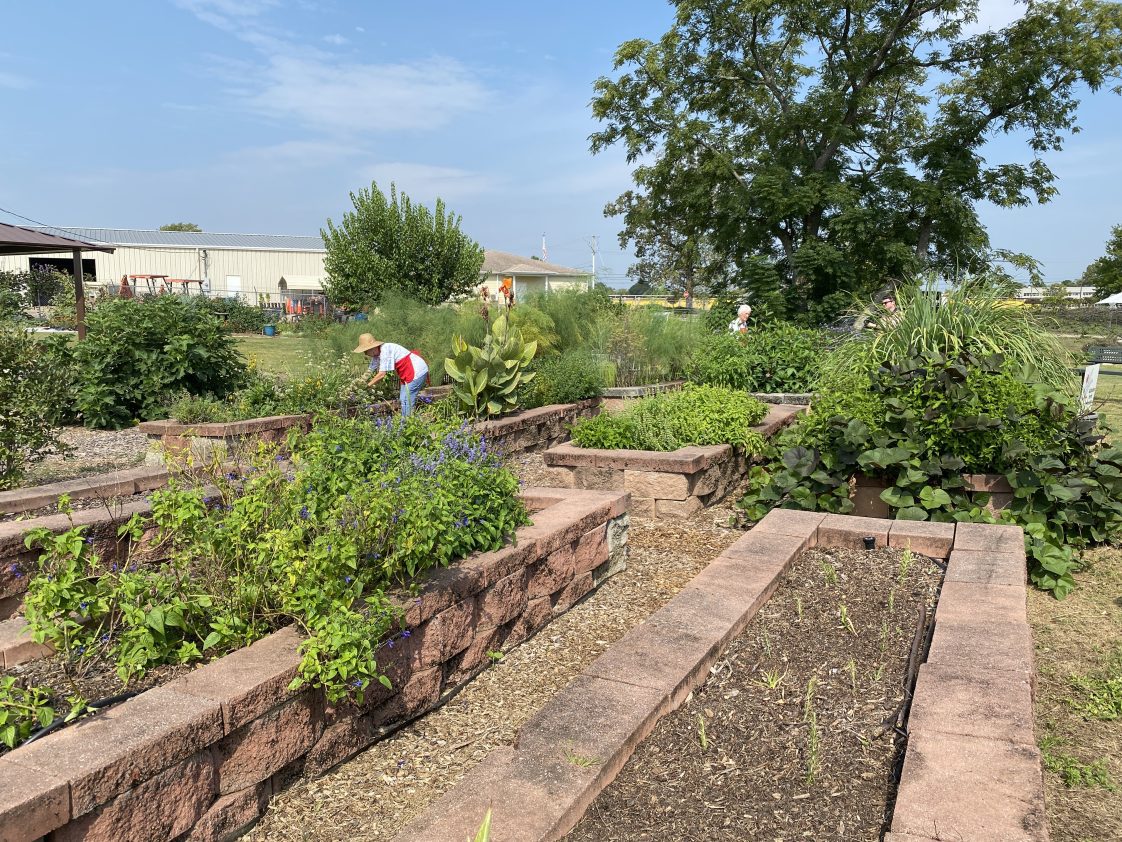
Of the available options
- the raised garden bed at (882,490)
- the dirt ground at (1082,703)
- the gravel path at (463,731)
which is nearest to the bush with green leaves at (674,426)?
the raised garden bed at (882,490)

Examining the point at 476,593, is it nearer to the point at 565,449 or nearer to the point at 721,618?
the point at 721,618

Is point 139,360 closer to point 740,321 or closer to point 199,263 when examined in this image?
point 740,321

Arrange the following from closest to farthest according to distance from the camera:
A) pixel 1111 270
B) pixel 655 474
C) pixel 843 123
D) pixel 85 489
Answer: pixel 85 489 → pixel 655 474 → pixel 843 123 → pixel 1111 270

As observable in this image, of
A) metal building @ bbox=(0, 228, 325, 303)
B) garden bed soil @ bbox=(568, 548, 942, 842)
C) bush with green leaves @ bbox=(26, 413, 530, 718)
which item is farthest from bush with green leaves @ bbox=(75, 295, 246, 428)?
metal building @ bbox=(0, 228, 325, 303)

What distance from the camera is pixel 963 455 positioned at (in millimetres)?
5238

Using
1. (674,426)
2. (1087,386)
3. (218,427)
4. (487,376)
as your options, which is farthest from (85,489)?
(1087,386)

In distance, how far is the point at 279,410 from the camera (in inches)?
311

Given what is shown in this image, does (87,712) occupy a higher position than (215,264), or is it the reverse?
(215,264)

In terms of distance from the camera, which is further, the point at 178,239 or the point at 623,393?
the point at 178,239

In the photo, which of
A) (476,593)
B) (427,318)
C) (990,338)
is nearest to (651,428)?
(990,338)

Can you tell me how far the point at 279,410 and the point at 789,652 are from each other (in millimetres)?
5958

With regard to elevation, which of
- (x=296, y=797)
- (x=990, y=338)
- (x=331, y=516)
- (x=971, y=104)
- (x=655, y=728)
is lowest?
(x=296, y=797)

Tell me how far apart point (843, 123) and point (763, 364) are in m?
12.9

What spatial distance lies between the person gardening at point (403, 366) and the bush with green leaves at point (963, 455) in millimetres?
4124
